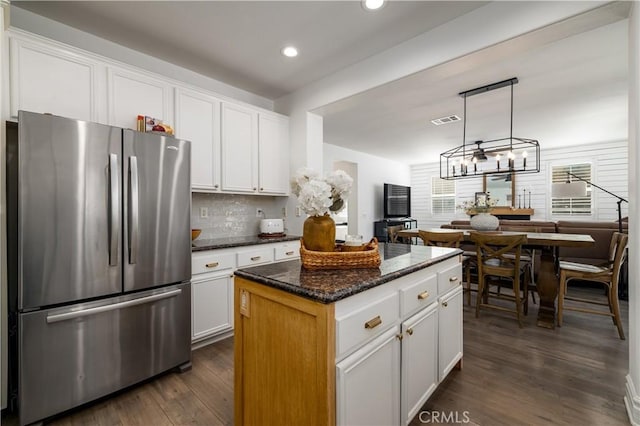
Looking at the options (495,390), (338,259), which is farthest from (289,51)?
(495,390)

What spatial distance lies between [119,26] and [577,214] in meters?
8.84

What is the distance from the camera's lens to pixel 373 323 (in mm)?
1238

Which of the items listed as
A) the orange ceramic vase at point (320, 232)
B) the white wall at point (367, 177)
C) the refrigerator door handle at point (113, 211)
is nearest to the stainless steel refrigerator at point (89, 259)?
the refrigerator door handle at point (113, 211)

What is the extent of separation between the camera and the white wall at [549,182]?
20.0 feet

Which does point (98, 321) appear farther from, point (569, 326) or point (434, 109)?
point (434, 109)

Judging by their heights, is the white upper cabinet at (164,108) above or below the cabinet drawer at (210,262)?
above

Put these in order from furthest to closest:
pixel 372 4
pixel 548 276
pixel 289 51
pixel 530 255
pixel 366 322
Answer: pixel 530 255 < pixel 548 276 < pixel 289 51 < pixel 372 4 < pixel 366 322

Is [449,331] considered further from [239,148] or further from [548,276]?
[239,148]

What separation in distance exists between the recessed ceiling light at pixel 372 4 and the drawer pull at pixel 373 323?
7.03ft

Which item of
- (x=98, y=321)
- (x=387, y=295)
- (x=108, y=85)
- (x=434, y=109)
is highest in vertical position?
(x=434, y=109)

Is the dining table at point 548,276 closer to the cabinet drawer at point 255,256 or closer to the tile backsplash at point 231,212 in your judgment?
the cabinet drawer at point 255,256

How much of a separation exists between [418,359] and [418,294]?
0.36 m

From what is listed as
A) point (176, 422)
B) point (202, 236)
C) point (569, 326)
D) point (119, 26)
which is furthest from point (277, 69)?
point (569, 326)

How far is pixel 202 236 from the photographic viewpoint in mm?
3203
